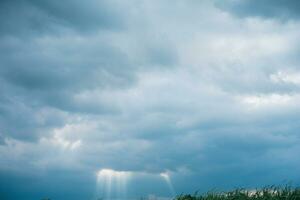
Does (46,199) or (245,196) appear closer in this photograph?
(46,199)

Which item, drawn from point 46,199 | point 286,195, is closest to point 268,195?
point 286,195

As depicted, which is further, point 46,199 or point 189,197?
point 189,197

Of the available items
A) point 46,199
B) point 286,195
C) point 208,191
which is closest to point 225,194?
point 208,191

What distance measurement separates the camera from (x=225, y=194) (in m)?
26.6

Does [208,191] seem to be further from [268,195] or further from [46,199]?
[46,199]

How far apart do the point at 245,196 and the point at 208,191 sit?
2.02 m

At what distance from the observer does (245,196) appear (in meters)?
26.0

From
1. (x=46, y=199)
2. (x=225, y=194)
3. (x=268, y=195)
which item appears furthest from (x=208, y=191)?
(x=46, y=199)

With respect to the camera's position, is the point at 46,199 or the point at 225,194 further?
the point at 225,194

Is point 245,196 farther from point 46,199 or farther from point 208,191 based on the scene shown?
point 46,199

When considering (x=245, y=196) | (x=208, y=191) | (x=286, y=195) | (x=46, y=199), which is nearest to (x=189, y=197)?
(x=208, y=191)

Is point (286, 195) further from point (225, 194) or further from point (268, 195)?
point (225, 194)

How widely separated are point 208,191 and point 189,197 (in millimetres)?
1134

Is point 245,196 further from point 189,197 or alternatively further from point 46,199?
point 46,199
